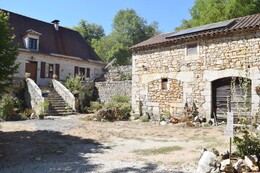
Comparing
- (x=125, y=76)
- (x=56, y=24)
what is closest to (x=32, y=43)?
(x=56, y=24)

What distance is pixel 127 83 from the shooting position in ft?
66.3

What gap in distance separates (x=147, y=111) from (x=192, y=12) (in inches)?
727

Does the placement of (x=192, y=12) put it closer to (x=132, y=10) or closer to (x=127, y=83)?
(x=127, y=83)

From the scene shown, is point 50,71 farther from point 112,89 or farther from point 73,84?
point 112,89

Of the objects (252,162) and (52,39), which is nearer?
(252,162)

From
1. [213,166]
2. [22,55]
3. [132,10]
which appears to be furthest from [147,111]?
[132,10]

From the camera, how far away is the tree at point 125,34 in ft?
149

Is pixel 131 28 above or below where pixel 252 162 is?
above

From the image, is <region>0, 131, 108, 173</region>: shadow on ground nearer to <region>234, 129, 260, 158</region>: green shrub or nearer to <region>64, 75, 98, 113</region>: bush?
<region>234, 129, 260, 158</region>: green shrub

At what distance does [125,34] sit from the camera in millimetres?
50938

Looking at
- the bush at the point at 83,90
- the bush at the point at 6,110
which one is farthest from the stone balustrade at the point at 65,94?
the bush at the point at 6,110

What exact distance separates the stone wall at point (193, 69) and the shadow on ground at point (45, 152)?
6.56 metres

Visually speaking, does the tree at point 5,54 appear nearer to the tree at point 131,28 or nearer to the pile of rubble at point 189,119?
the pile of rubble at point 189,119

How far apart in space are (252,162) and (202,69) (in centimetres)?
855
